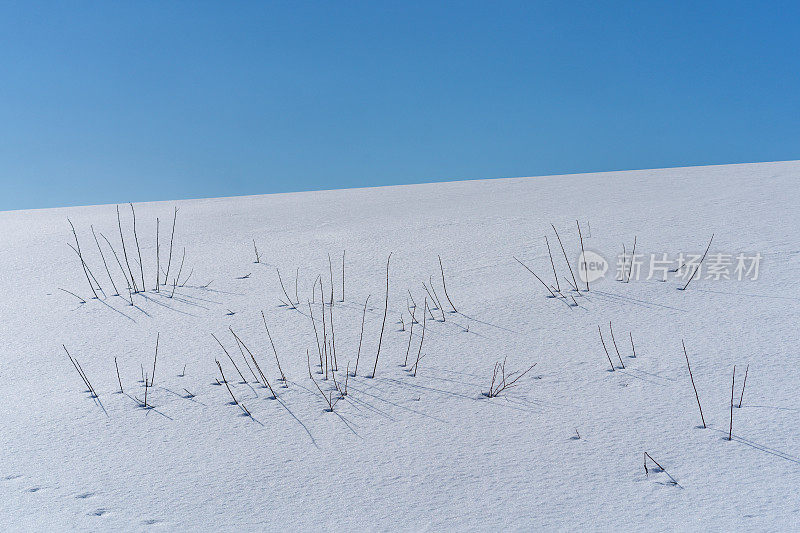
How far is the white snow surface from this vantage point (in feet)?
4.03

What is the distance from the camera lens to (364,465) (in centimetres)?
138

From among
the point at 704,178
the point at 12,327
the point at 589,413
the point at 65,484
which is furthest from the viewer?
the point at 704,178

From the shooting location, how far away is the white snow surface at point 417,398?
1.23 meters

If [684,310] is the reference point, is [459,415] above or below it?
below

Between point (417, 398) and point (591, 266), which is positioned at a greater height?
point (591, 266)

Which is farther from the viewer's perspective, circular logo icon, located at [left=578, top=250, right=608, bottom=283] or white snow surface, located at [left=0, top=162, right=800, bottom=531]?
circular logo icon, located at [left=578, top=250, right=608, bottom=283]

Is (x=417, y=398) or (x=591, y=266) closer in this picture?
(x=417, y=398)

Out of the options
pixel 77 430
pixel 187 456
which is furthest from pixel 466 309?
pixel 77 430

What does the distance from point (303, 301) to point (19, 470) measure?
1295 mm

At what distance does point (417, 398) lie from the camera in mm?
1700

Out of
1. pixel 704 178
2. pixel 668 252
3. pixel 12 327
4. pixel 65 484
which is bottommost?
pixel 65 484

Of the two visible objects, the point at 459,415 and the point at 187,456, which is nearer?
the point at 187,456

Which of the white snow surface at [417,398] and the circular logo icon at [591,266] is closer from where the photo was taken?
the white snow surface at [417,398]

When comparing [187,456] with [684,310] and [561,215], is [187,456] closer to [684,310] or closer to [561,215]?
[684,310]
